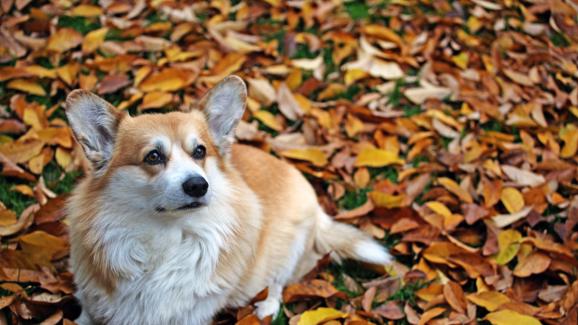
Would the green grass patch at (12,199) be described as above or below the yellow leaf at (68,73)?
below

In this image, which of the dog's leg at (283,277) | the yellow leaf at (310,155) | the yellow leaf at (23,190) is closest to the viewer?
the dog's leg at (283,277)

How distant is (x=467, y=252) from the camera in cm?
329

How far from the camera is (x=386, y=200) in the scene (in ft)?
11.8

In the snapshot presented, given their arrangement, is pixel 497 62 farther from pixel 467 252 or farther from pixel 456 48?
pixel 467 252

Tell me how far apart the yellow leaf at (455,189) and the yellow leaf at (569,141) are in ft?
2.54

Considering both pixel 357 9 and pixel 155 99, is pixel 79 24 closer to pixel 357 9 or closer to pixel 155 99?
pixel 155 99

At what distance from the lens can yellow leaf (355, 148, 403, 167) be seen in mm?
3887

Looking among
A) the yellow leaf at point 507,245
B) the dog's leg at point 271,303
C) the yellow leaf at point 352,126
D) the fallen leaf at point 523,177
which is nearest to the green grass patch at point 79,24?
the yellow leaf at point 352,126

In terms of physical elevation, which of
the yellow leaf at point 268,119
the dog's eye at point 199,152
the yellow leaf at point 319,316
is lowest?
the yellow leaf at point 319,316

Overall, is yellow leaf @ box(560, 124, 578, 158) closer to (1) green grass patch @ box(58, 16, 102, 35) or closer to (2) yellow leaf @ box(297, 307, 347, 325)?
(2) yellow leaf @ box(297, 307, 347, 325)

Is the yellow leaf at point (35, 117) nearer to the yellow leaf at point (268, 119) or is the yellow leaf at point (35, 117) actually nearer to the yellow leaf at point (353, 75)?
the yellow leaf at point (268, 119)

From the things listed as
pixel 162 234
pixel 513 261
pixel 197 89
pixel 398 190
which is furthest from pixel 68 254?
pixel 513 261

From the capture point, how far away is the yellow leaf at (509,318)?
292cm

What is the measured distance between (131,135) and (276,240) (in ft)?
2.94
